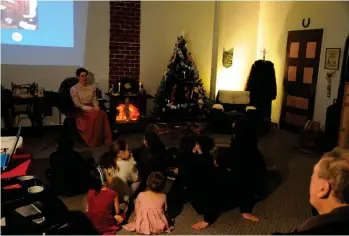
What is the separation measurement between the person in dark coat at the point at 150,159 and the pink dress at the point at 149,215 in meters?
0.70

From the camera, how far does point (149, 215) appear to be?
245cm

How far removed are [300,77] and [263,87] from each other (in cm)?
62

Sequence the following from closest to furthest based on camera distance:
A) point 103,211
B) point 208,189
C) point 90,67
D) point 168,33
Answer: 1. point 103,211
2. point 208,189
3. point 90,67
4. point 168,33

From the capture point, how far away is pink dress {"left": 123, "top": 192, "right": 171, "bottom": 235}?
8.00 ft

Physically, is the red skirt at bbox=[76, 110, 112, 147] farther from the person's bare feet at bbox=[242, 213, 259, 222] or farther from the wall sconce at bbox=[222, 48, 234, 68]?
the wall sconce at bbox=[222, 48, 234, 68]

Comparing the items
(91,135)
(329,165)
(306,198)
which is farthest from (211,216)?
(91,135)

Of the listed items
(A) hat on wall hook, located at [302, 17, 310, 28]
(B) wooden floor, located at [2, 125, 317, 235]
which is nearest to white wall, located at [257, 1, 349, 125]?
(A) hat on wall hook, located at [302, 17, 310, 28]

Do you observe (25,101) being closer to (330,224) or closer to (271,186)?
(271,186)

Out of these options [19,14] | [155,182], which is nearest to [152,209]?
[155,182]

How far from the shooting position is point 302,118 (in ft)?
18.4

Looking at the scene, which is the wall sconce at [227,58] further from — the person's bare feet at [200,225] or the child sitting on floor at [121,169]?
the person's bare feet at [200,225]

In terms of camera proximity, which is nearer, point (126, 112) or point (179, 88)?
point (126, 112)

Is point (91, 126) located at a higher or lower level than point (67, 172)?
higher

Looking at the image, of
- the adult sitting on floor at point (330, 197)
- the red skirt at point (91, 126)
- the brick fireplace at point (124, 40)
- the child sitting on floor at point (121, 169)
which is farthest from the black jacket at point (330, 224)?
the brick fireplace at point (124, 40)
